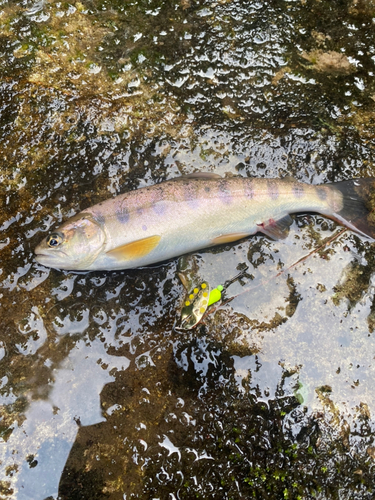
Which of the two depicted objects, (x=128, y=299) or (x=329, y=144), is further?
(x=329, y=144)

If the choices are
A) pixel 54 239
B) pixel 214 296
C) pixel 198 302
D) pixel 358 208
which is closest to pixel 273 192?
pixel 358 208

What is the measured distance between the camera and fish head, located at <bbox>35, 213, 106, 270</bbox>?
3.64m

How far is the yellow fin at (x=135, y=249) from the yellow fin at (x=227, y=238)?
24.3 inches

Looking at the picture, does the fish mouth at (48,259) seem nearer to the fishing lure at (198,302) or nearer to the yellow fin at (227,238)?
the fishing lure at (198,302)

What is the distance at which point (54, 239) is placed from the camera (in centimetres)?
363

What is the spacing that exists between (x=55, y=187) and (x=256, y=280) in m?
2.53

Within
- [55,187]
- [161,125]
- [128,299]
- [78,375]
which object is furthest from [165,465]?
[161,125]

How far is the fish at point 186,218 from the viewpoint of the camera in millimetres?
3635

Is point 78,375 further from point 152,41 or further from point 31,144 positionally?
point 152,41

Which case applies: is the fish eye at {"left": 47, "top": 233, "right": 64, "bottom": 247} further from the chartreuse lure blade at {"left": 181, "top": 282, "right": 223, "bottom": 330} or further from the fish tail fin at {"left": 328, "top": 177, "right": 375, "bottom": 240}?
the fish tail fin at {"left": 328, "top": 177, "right": 375, "bottom": 240}

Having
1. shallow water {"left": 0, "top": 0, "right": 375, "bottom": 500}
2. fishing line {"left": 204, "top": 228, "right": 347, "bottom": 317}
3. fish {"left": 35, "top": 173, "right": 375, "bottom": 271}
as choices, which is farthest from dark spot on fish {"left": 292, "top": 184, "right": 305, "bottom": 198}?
fishing line {"left": 204, "top": 228, "right": 347, "bottom": 317}

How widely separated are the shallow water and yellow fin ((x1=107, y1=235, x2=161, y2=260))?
0.33 metres

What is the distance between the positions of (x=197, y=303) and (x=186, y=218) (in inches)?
35.0

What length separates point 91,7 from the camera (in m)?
4.79
